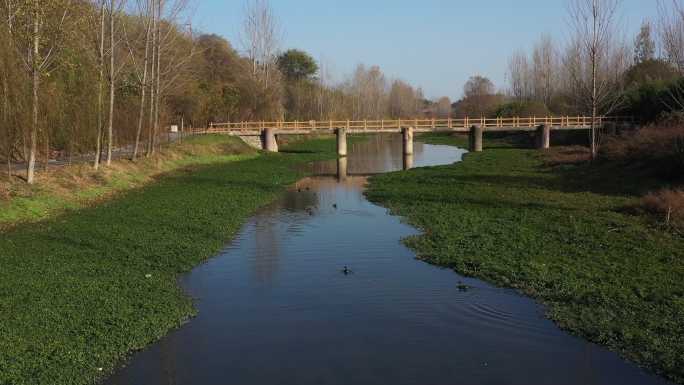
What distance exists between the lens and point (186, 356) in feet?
28.4

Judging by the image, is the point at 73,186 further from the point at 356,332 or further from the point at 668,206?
the point at 668,206

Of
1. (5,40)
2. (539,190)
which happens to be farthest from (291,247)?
(539,190)

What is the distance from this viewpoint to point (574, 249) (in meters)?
14.1

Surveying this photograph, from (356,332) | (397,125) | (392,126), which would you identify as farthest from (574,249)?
(397,125)

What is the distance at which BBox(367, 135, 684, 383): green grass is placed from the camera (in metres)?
9.34

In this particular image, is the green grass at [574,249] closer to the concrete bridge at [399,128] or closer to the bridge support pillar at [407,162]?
the bridge support pillar at [407,162]

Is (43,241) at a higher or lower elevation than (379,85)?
lower

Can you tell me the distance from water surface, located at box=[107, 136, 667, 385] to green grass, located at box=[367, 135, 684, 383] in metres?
0.52

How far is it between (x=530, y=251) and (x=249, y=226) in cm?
872

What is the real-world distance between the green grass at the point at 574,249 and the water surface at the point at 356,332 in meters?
0.52

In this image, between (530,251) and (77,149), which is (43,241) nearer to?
(530,251)

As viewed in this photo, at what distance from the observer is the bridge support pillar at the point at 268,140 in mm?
54531

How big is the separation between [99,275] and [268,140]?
1708 inches

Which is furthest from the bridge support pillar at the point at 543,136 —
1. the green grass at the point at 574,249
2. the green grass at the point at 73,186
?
the green grass at the point at 73,186
